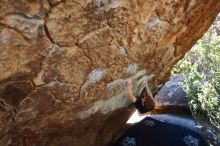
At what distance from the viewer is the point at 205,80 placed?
4.08m

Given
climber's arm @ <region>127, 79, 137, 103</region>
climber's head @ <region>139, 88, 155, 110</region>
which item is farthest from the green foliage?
climber's arm @ <region>127, 79, 137, 103</region>

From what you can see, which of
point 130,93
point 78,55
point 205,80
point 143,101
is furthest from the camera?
point 205,80

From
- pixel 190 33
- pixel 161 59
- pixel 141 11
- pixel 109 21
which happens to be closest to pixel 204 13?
pixel 190 33

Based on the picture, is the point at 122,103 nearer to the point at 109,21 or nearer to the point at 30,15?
the point at 109,21

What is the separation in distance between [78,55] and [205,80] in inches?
100

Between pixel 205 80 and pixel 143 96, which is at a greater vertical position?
pixel 143 96

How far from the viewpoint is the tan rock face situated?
1571 mm

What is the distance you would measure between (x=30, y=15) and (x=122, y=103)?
4.10 feet

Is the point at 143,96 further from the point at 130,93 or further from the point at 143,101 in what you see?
the point at 130,93

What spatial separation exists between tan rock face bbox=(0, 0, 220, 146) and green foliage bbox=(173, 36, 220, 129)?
49.2 inches

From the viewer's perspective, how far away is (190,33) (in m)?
2.60

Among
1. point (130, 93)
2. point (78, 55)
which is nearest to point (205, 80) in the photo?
point (130, 93)

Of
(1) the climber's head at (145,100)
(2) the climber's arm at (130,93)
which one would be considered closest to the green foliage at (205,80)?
(1) the climber's head at (145,100)

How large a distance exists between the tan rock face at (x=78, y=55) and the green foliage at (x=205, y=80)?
1.25m
